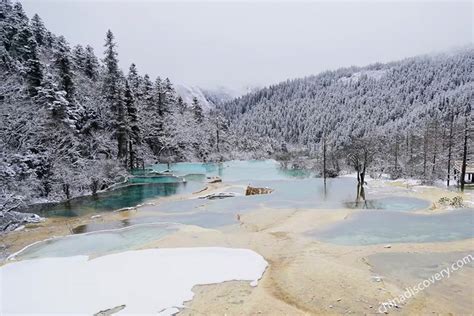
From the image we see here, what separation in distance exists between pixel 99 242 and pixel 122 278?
6663 mm

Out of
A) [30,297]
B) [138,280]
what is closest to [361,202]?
[138,280]

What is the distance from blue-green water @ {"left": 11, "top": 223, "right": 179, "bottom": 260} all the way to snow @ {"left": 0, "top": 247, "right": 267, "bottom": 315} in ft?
4.29

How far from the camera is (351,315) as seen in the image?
829 cm

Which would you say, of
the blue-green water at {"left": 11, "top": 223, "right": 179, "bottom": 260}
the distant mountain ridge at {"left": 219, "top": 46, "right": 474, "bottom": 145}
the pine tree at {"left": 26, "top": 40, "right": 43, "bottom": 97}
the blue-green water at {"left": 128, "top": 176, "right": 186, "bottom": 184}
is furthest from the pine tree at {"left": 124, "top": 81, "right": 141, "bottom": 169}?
the distant mountain ridge at {"left": 219, "top": 46, "right": 474, "bottom": 145}

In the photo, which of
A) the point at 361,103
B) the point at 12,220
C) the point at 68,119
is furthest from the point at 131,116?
the point at 361,103

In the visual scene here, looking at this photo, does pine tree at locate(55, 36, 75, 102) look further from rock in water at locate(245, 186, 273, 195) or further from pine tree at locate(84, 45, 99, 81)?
rock in water at locate(245, 186, 273, 195)

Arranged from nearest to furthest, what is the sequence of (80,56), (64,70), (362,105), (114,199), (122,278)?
(122,278)
(114,199)
(64,70)
(80,56)
(362,105)

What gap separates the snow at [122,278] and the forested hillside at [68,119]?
22.5 feet

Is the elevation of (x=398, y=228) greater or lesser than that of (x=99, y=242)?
greater

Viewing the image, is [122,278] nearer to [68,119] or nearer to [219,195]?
[219,195]

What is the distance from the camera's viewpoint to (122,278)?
1097 centimetres

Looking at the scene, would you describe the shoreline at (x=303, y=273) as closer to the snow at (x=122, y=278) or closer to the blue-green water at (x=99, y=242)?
the snow at (x=122, y=278)

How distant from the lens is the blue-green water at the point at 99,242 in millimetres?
15023

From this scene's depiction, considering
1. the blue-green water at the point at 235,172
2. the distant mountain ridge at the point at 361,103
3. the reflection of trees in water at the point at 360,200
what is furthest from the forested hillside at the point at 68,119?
the distant mountain ridge at the point at 361,103
